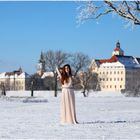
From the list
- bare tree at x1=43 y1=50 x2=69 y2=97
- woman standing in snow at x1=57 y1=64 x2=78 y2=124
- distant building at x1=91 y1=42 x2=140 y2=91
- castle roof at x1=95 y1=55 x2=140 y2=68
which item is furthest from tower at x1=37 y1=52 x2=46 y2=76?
woman standing in snow at x1=57 y1=64 x2=78 y2=124

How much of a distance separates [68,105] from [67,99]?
206mm

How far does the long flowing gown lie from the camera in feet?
50.8

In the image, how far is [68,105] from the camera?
51.5ft

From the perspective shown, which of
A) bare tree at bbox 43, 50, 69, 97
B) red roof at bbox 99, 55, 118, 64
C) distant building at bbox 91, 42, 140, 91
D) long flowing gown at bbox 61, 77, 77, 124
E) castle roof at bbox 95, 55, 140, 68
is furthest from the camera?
red roof at bbox 99, 55, 118, 64

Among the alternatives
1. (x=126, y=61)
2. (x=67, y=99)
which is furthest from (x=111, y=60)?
(x=67, y=99)

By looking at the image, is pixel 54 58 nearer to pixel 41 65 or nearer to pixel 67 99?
pixel 41 65

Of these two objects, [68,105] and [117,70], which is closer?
[68,105]

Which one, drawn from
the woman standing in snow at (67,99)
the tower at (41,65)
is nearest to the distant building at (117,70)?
the tower at (41,65)

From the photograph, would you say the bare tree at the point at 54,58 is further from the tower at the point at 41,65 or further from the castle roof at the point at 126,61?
the castle roof at the point at 126,61

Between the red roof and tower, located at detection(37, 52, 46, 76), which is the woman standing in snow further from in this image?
the red roof

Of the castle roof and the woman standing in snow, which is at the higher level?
the castle roof

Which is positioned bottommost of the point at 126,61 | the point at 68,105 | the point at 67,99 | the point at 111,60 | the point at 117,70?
the point at 68,105

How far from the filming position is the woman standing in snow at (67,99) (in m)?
15.5

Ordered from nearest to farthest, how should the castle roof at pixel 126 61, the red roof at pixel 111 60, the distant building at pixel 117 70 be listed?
the distant building at pixel 117 70 → the castle roof at pixel 126 61 → the red roof at pixel 111 60
